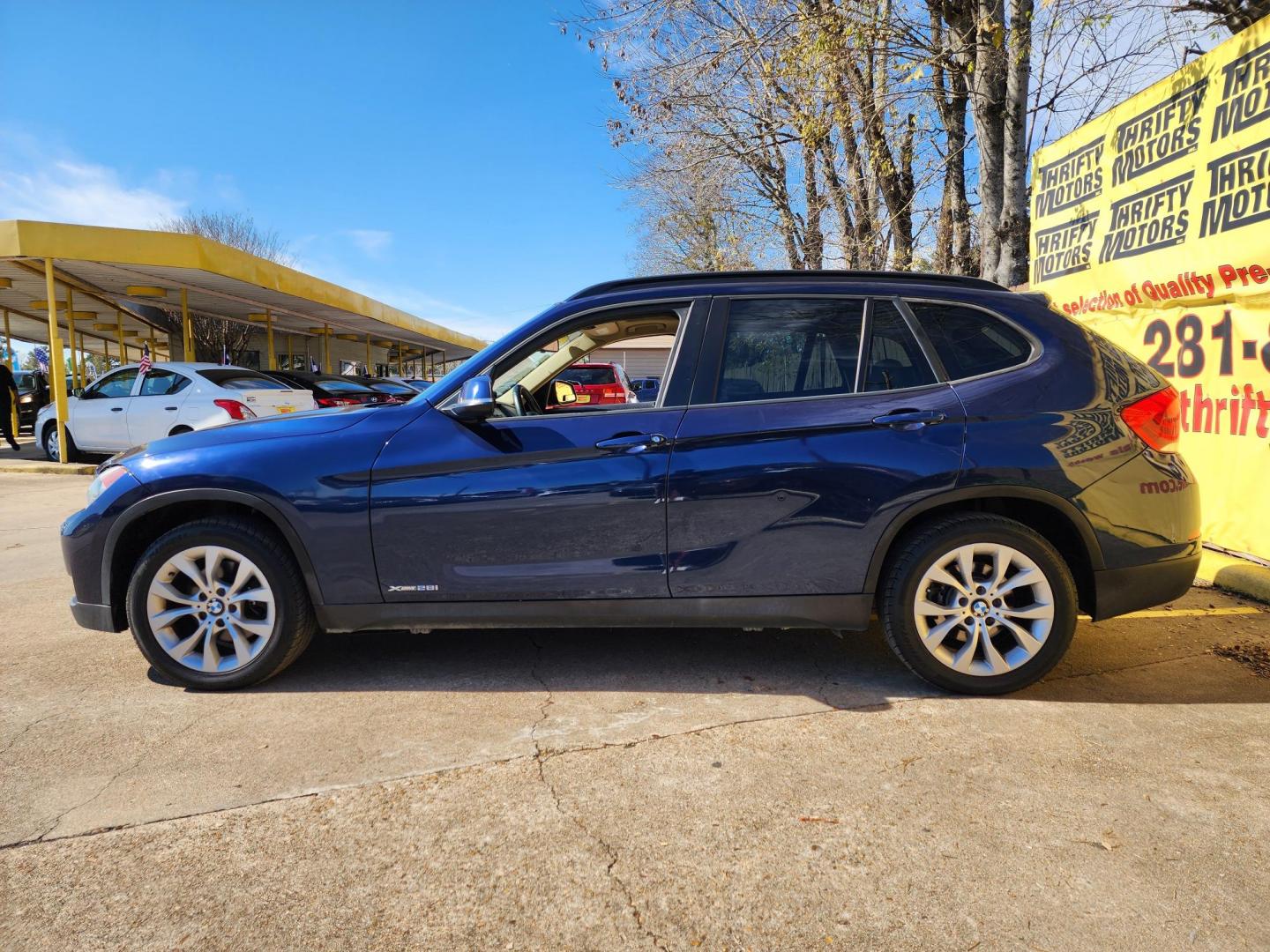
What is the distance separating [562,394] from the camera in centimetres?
454

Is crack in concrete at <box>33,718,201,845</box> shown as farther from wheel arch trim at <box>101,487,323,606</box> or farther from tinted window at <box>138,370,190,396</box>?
tinted window at <box>138,370,190,396</box>

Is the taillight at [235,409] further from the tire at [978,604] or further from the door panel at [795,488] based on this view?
the tire at [978,604]

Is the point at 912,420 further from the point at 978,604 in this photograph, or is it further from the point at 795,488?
the point at 978,604

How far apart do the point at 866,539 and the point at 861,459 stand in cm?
34

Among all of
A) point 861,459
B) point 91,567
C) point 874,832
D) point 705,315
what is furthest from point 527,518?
point 91,567

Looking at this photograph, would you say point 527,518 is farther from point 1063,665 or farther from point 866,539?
point 1063,665

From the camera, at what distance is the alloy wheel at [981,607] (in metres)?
3.19

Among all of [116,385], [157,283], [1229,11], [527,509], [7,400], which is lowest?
[527,509]

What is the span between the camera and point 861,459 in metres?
3.16

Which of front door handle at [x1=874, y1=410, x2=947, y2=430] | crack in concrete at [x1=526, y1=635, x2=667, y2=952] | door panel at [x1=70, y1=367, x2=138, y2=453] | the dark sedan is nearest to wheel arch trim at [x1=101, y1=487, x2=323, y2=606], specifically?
crack in concrete at [x1=526, y1=635, x2=667, y2=952]

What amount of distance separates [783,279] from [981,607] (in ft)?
5.48

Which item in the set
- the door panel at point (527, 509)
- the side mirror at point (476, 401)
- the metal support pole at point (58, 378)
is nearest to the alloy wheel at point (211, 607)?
the door panel at point (527, 509)

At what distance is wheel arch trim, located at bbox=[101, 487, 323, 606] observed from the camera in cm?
325

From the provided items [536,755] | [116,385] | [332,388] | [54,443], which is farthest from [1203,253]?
[54,443]
